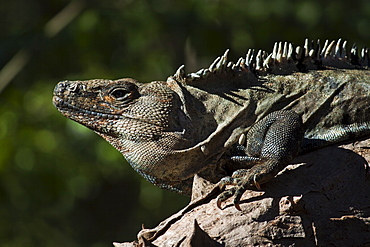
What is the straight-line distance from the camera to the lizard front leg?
4000 millimetres

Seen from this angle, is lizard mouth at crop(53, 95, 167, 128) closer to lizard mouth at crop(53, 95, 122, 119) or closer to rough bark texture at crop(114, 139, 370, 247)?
lizard mouth at crop(53, 95, 122, 119)

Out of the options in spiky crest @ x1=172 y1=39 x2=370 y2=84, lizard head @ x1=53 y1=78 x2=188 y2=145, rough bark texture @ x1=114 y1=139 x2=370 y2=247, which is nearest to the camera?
rough bark texture @ x1=114 y1=139 x2=370 y2=247

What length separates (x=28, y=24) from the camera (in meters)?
12.8

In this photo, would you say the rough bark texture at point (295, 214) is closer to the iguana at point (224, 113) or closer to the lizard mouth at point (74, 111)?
the iguana at point (224, 113)

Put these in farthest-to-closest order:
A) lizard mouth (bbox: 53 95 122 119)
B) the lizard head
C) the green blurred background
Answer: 1. the green blurred background
2. lizard mouth (bbox: 53 95 122 119)
3. the lizard head

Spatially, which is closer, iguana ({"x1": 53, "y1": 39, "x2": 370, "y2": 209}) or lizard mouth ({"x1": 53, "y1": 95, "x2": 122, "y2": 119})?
iguana ({"x1": 53, "y1": 39, "x2": 370, "y2": 209})

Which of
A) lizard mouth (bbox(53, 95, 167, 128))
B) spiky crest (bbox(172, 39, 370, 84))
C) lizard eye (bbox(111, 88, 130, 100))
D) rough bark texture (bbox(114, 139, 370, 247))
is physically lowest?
rough bark texture (bbox(114, 139, 370, 247))

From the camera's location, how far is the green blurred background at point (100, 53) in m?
9.68

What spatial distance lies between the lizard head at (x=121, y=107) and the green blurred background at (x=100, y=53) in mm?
3948

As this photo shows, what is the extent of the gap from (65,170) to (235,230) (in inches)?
261

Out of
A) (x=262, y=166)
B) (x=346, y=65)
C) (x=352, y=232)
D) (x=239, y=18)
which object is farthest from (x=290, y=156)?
(x=239, y=18)

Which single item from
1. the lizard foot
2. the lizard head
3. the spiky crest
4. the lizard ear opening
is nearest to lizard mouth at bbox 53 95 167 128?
the lizard head

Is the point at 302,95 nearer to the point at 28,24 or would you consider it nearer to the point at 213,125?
the point at 213,125

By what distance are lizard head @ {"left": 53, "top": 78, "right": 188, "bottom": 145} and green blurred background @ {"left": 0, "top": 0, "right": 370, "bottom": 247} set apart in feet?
13.0
